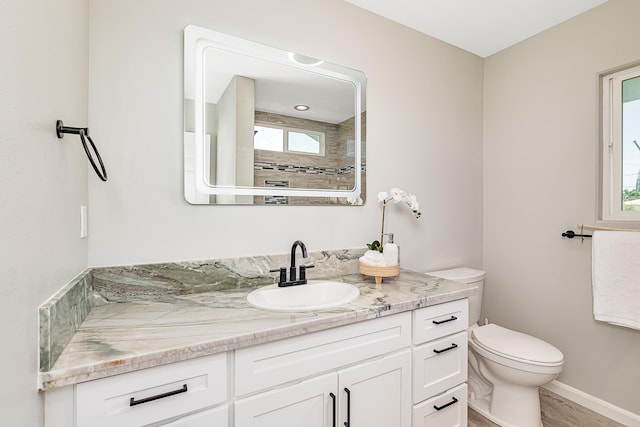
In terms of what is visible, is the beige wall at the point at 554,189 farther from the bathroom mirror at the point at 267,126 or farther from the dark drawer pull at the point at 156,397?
the dark drawer pull at the point at 156,397

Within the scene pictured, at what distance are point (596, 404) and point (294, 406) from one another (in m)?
1.99

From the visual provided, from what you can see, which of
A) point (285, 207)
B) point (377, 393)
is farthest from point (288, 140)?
point (377, 393)

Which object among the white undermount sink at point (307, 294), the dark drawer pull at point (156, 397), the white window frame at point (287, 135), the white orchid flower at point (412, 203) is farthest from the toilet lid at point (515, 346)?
the dark drawer pull at point (156, 397)

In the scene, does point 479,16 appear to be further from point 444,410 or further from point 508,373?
point 444,410

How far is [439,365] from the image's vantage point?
1450 mm

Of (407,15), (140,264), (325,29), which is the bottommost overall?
(140,264)

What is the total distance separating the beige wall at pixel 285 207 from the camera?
1.27 metres

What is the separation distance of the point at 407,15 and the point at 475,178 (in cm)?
130

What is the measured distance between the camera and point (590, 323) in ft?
6.31

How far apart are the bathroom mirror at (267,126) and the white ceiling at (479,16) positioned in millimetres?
524

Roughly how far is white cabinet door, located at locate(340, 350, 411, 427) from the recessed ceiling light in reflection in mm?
1509

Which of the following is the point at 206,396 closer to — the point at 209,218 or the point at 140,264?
the point at 140,264

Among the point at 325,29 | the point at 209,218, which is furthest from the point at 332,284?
the point at 325,29

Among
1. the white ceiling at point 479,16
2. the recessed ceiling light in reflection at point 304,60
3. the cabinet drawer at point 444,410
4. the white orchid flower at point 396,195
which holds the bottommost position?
the cabinet drawer at point 444,410
